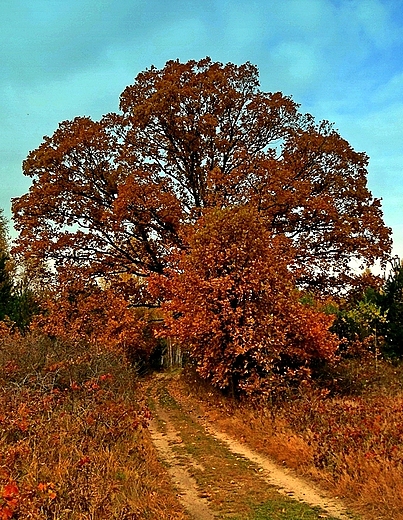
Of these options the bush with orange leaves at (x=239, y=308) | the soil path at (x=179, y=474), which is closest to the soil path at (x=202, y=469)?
the soil path at (x=179, y=474)

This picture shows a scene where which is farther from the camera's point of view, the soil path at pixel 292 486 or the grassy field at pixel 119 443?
the soil path at pixel 292 486

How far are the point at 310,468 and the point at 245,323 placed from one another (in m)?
6.32

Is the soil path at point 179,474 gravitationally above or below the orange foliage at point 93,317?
below

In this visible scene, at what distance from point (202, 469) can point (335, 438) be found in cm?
267

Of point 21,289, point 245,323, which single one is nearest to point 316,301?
point 245,323

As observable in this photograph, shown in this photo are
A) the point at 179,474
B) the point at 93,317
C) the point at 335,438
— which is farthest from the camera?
the point at 93,317

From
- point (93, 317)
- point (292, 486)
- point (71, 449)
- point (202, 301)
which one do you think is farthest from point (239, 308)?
point (93, 317)

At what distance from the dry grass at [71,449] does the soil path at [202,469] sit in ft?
1.13

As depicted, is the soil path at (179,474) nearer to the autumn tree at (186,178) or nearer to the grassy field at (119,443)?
the grassy field at (119,443)

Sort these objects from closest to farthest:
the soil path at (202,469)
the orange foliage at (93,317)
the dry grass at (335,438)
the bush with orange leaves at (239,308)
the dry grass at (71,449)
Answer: the dry grass at (71,449), the soil path at (202,469), the dry grass at (335,438), the bush with orange leaves at (239,308), the orange foliage at (93,317)

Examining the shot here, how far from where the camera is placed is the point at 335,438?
1043 cm

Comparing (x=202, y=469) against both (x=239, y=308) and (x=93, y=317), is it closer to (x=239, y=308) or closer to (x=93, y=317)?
(x=239, y=308)

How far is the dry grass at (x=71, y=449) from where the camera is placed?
269 inches

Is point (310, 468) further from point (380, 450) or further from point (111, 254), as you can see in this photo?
point (111, 254)
